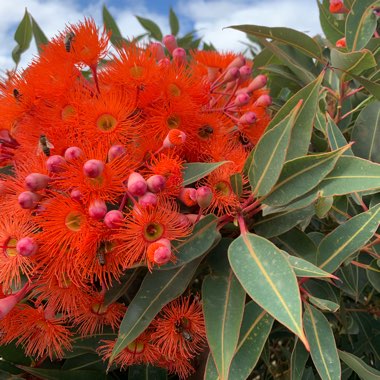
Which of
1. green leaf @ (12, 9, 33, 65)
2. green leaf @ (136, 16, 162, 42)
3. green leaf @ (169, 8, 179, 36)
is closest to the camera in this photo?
green leaf @ (12, 9, 33, 65)

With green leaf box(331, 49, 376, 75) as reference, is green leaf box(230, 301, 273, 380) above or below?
below

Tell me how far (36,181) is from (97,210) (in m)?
0.09

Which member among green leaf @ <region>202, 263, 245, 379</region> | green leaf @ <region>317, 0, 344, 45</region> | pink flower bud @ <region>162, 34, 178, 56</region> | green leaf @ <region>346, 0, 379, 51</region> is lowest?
green leaf @ <region>202, 263, 245, 379</region>

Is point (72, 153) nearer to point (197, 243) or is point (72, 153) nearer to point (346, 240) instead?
point (197, 243)

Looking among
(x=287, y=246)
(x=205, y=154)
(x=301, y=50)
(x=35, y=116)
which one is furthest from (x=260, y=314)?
(x=301, y=50)

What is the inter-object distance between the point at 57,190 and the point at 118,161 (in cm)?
9

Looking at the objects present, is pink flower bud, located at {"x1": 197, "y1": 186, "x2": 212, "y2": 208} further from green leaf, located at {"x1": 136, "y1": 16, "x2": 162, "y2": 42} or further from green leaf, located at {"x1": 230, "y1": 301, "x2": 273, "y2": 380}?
green leaf, located at {"x1": 136, "y1": 16, "x2": 162, "y2": 42}

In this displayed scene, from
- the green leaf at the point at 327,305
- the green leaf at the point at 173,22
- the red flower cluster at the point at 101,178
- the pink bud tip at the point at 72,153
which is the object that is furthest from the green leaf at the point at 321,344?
the green leaf at the point at 173,22

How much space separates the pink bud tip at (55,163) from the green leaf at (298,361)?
0.45 m

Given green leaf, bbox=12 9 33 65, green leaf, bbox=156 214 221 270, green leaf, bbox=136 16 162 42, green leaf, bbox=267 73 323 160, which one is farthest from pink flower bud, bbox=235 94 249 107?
green leaf, bbox=136 16 162 42

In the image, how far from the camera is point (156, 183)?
2.07ft

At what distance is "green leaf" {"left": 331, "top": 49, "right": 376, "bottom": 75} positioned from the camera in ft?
2.90

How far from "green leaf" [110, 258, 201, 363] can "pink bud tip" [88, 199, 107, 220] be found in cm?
14

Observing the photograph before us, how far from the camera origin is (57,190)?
0.68 m
